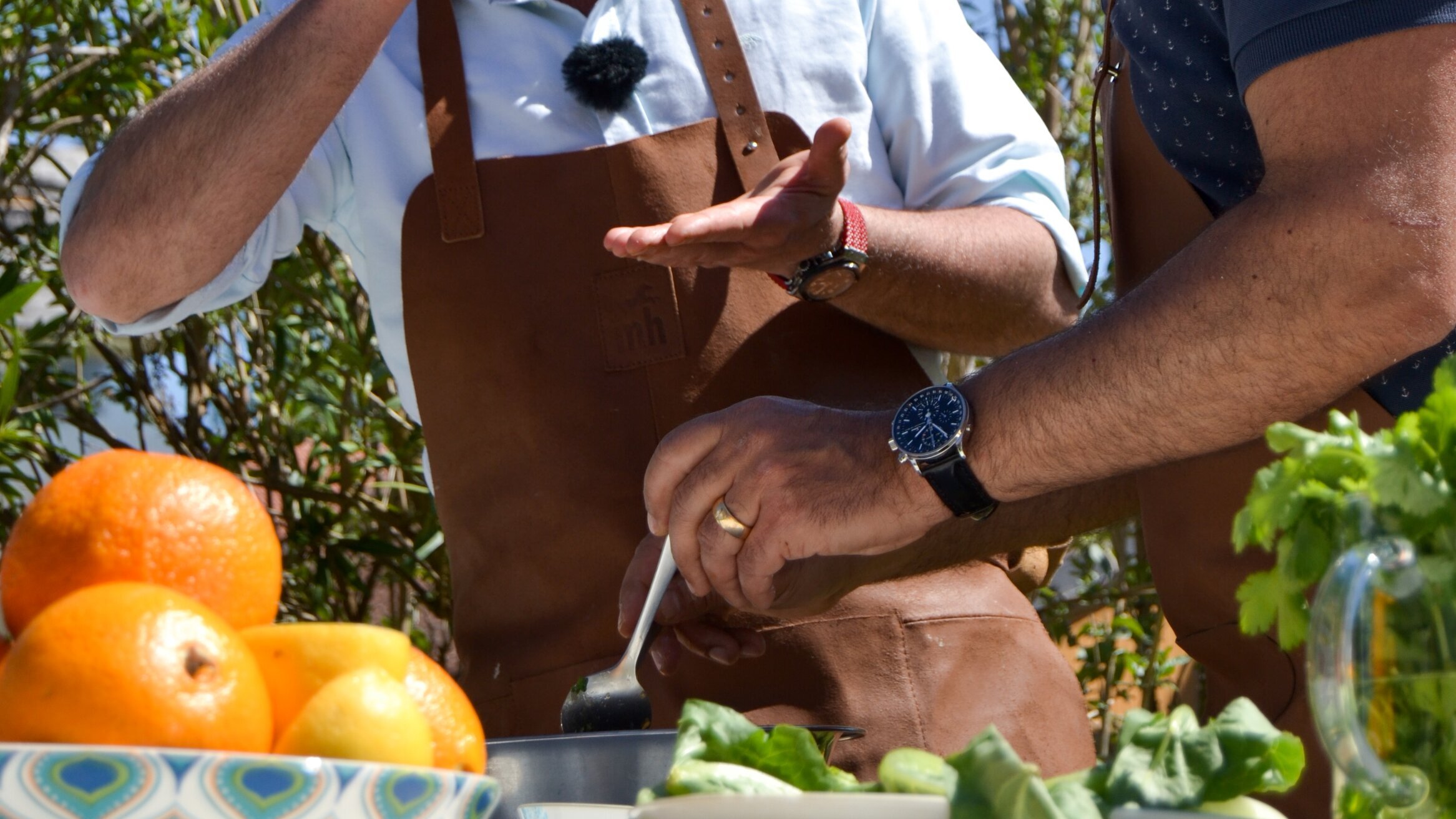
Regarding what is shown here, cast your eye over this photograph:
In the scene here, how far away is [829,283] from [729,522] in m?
0.30

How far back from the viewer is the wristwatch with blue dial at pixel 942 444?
3.31 feet

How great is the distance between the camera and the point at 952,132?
1.53m

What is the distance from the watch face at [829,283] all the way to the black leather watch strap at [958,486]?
1.04 ft

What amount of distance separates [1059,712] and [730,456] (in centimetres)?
52

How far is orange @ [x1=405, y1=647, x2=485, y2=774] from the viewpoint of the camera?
0.56m

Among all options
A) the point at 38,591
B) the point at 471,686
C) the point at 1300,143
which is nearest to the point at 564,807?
the point at 38,591

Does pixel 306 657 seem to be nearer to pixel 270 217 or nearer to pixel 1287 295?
pixel 1287 295

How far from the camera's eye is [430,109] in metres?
1.45

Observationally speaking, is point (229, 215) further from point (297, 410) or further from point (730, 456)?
point (297, 410)

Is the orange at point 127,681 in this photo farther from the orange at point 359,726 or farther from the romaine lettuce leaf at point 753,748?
the romaine lettuce leaf at point 753,748

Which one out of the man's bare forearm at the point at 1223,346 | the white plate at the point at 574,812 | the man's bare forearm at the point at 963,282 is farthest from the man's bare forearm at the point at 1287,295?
the white plate at the point at 574,812

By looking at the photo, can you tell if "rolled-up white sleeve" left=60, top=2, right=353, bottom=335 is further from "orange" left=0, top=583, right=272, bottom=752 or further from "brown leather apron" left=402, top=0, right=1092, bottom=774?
"orange" left=0, top=583, right=272, bottom=752

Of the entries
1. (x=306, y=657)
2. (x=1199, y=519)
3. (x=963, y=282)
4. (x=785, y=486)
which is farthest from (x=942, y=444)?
(x=306, y=657)

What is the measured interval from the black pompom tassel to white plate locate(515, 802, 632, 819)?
36.4 inches
